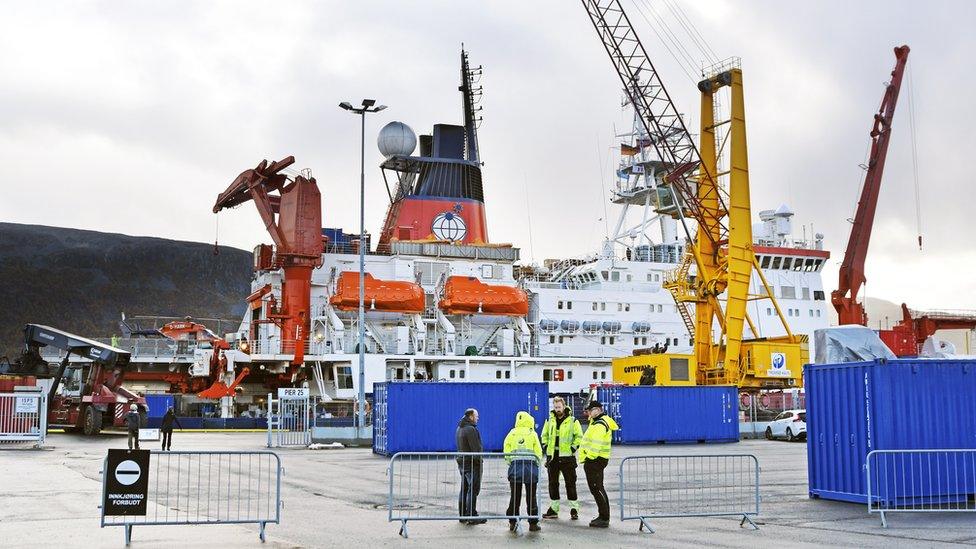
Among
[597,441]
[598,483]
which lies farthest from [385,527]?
[597,441]

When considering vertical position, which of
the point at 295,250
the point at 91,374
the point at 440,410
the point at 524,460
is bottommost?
the point at 524,460

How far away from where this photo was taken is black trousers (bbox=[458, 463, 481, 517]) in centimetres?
1211

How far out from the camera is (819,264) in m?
58.7

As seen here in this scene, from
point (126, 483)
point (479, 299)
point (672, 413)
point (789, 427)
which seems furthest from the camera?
point (479, 299)

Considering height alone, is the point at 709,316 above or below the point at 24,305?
below

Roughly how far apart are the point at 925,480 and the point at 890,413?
1129 millimetres

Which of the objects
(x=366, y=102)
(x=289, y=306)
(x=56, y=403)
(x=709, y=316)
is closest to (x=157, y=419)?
(x=56, y=403)

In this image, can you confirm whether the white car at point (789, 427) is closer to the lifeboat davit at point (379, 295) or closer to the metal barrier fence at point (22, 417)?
the lifeboat davit at point (379, 295)

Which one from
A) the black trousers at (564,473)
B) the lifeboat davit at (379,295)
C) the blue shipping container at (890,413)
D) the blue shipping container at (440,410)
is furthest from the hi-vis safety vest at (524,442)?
the lifeboat davit at (379,295)

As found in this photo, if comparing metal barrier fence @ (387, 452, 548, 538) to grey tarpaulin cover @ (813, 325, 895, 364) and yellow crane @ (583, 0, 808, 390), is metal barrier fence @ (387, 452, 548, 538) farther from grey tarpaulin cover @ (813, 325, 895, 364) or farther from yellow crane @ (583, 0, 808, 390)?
yellow crane @ (583, 0, 808, 390)

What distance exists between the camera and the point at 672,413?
33219mm

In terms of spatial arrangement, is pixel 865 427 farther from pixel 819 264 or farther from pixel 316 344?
pixel 819 264

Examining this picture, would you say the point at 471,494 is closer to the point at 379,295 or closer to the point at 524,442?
the point at 524,442

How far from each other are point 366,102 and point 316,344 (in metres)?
18.3
